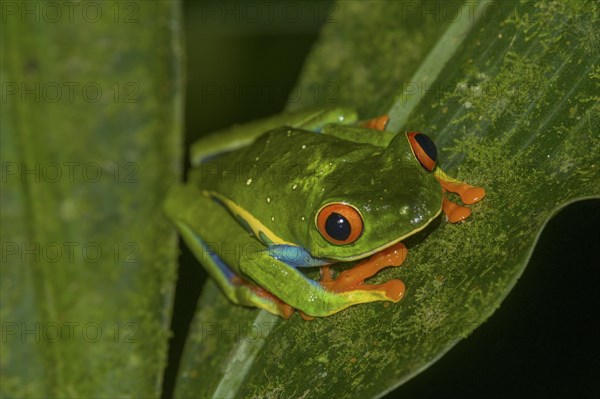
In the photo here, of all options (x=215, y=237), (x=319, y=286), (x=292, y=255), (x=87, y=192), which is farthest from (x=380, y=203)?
(x=87, y=192)

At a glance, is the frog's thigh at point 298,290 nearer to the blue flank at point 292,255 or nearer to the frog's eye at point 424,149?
the blue flank at point 292,255

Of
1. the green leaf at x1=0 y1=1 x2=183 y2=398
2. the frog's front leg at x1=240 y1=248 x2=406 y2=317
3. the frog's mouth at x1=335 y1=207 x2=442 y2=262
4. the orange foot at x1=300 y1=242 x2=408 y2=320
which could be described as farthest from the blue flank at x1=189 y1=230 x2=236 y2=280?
the frog's mouth at x1=335 y1=207 x2=442 y2=262

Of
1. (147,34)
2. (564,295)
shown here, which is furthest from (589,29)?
(147,34)

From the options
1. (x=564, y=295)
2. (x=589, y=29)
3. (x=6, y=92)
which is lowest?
(x=564, y=295)

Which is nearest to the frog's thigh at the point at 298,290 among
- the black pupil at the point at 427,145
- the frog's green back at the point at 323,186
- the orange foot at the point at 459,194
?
the frog's green back at the point at 323,186

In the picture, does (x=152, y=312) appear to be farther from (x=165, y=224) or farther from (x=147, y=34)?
(x=147, y=34)

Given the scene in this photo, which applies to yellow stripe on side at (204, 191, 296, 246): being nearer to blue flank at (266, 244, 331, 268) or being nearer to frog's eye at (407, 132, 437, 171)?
blue flank at (266, 244, 331, 268)
